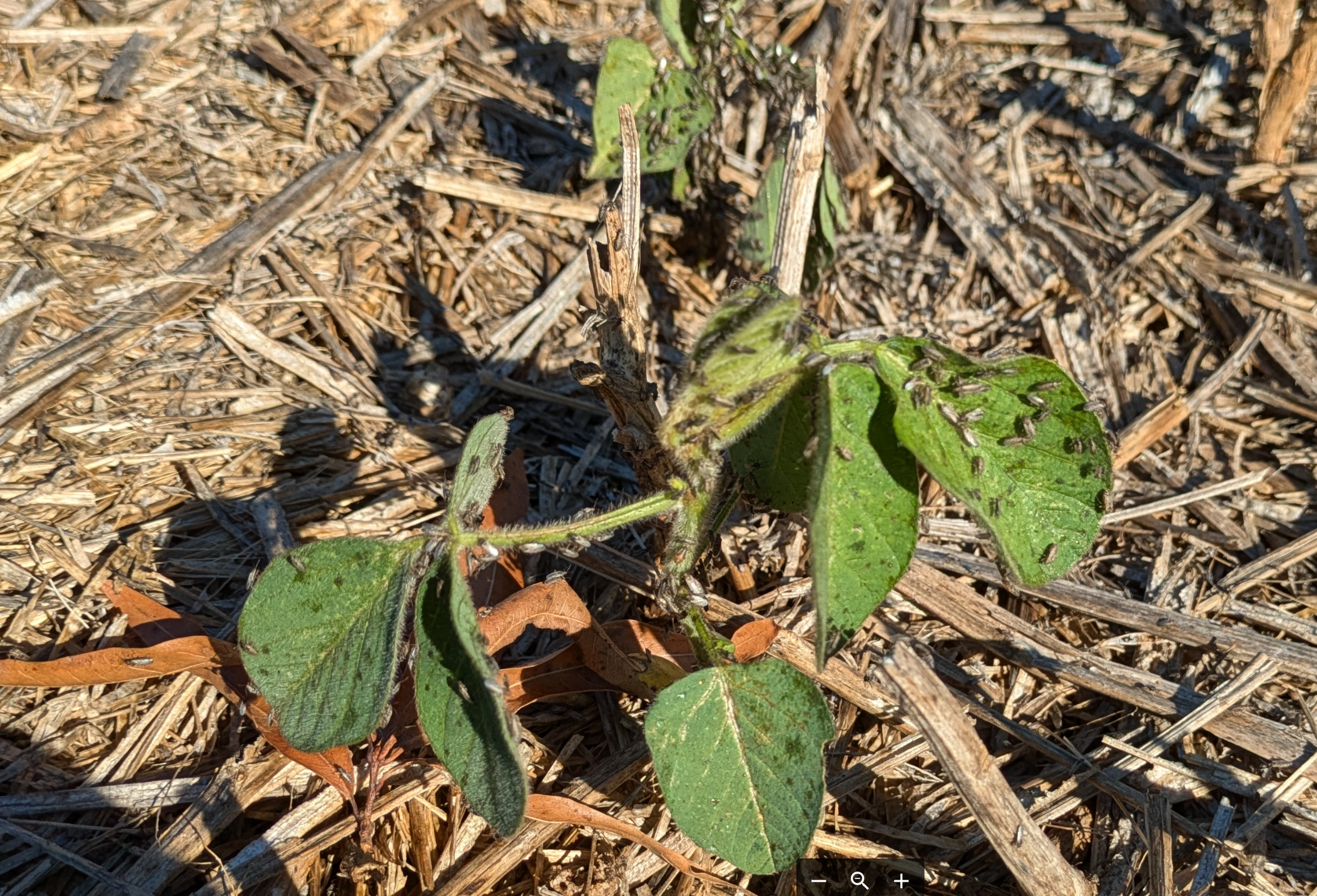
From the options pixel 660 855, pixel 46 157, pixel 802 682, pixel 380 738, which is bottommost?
pixel 660 855

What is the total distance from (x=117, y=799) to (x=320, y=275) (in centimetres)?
134

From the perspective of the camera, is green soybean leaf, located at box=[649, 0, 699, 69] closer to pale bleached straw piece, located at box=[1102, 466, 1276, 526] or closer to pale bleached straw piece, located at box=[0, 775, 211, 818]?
pale bleached straw piece, located at box=[1102, 466, 1276, 526]

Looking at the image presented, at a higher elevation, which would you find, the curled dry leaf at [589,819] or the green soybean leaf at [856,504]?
the green soybean leaf at [856,504]

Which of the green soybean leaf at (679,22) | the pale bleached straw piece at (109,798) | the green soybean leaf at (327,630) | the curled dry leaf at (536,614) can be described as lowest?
the pale bleached straw piece at (109,798)

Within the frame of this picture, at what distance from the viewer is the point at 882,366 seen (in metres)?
1.51

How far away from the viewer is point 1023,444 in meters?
A: 1.55

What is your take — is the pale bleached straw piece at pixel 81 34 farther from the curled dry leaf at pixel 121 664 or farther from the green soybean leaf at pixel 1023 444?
the green soybean leaf at pixel 1023 444

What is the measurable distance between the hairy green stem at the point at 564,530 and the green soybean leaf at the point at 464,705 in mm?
60

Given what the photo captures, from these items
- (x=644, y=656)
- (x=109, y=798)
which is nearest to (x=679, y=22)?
(x=644, y=656)

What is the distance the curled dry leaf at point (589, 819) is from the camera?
A: 174cm

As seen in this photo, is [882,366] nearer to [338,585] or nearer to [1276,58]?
[338,585]

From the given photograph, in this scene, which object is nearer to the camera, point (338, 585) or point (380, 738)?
point (338, 585)

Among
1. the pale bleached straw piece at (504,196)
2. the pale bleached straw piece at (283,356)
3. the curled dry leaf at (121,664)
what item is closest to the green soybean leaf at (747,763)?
the curled dry leaf at (121,664)

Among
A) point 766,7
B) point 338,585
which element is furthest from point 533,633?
point 766,7
